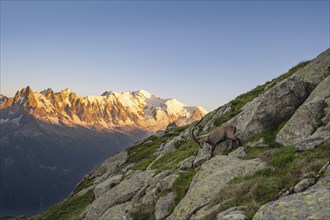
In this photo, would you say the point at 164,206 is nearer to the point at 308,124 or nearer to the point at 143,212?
the point at 143,212

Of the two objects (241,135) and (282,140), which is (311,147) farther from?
(241,135)

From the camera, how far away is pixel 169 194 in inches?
997

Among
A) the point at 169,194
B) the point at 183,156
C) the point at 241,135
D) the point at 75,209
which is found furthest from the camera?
the point at 75,209

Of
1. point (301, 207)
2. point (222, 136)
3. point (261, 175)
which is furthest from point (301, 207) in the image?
point (222, 136)

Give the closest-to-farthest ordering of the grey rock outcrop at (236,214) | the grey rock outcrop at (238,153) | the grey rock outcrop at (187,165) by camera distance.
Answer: the grey rock outcrop at (236,214) → the grey rock outcrop at (238,153) → the grey rock outcrop at (187,165)

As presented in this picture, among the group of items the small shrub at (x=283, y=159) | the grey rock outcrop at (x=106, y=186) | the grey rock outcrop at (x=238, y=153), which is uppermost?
the grey rock outcrop at (x=106, y=186)

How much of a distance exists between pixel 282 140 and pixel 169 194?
32.3 feet

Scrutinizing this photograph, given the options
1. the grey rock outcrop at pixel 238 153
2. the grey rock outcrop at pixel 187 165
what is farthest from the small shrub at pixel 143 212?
the grey rock outcrop at pixel 238 153

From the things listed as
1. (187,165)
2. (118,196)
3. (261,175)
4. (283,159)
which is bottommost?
(261,175)

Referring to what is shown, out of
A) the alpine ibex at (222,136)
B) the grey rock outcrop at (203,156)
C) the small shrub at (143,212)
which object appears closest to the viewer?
the small shrub at (143,212)

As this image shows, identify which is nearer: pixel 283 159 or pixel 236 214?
pixel 236 214

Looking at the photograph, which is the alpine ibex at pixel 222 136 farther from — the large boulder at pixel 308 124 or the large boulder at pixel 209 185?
the large boulder at pixel 209 185

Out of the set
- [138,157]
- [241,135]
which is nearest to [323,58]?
[241,135]

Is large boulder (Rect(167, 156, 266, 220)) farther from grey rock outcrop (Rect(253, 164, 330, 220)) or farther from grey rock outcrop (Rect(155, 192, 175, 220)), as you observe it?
grey rock outcrop (Rect(253, 164, 330, 220))
